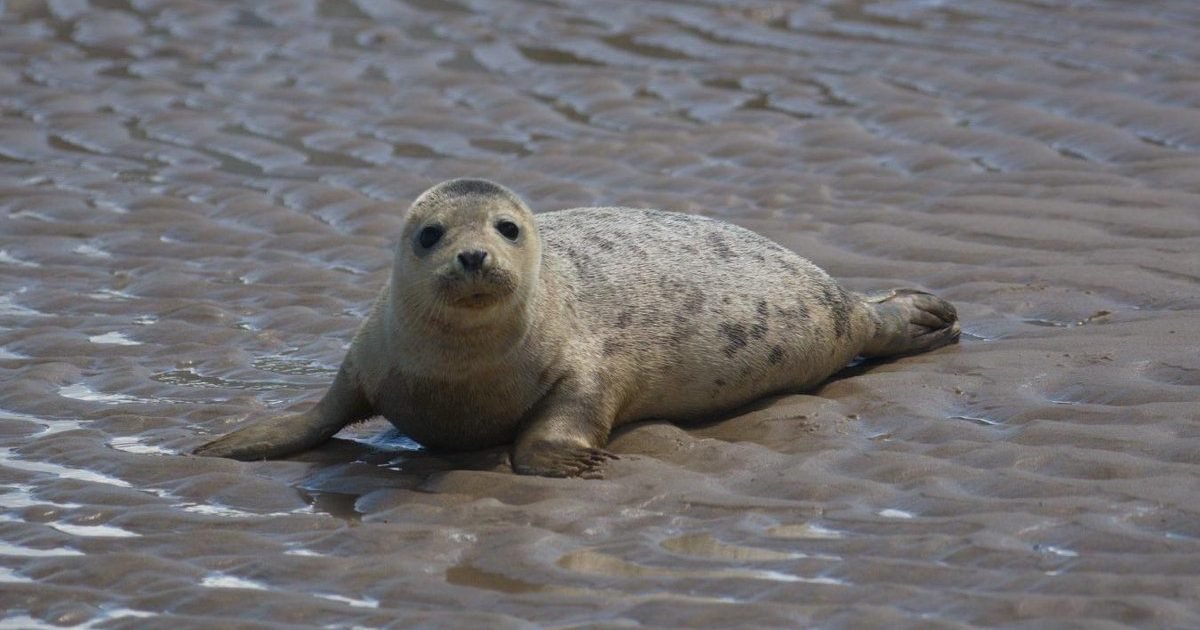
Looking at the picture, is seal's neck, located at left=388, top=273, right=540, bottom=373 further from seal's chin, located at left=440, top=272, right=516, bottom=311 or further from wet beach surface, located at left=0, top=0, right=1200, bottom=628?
wet beach surface, located at left=0, top=0, right=1200, bottom=628

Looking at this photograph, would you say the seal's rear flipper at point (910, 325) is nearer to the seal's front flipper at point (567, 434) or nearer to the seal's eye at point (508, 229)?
the seal's front flipper at point (567, 434)

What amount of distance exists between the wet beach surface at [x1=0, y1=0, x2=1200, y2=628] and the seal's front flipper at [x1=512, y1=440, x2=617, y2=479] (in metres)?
0.08

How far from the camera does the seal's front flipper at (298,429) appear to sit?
582 cm

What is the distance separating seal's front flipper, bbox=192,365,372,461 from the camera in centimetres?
582

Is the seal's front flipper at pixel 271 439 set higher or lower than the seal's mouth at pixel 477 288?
lower

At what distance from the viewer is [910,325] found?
22.4 ft

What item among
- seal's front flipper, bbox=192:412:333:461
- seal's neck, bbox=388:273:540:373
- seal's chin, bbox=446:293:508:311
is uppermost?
seal's chin, bbox=446:293:508:311

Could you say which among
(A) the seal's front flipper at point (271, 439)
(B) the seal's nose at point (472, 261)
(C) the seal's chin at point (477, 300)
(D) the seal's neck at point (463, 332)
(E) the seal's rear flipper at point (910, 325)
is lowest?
(A) the seal's front flipper at point (271, 439)

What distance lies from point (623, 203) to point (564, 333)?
314 cm

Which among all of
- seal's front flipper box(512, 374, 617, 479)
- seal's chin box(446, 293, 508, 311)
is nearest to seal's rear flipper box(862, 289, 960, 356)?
seal's front flipper box(512, 374, 617, 479)

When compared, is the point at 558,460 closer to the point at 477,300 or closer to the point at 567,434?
the point at 567,434

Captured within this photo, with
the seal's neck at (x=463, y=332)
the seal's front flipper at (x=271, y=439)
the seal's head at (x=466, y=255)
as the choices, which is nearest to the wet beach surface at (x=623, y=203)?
the seal's front flipper at (x=271, y=439)

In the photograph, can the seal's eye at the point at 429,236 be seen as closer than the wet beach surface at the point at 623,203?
No

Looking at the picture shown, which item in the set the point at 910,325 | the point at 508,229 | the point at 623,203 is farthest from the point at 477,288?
the point at 623,203
